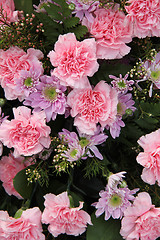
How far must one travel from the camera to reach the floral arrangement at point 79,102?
0.65 metres

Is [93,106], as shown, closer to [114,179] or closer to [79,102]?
[79,102]

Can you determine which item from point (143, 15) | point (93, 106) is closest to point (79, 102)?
point (93, 106)

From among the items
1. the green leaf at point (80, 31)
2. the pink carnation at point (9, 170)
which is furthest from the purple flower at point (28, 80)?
the pink carnation at point (9, 170)

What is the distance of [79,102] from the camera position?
0.66m

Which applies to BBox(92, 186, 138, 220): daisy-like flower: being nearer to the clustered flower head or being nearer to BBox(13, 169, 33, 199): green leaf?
the clustered flower head

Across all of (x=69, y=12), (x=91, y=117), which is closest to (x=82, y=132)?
(x=91, y=117)

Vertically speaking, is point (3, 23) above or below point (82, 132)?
above

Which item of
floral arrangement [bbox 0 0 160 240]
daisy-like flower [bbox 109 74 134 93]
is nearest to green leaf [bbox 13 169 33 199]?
floral arrangement [bbox 0 0 160 240]

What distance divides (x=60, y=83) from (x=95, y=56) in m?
0.09

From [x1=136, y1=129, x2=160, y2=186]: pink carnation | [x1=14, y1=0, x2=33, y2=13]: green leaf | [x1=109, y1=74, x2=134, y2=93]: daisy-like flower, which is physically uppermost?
[x1=14, y1=0, x2=33, y2=13]: green leaf

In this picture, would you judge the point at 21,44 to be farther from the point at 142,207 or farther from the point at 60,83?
the point at 142,207

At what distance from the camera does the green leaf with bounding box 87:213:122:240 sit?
0.74m

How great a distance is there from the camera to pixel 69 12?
0.67 metres

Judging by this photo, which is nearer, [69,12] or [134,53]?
[69,12]
